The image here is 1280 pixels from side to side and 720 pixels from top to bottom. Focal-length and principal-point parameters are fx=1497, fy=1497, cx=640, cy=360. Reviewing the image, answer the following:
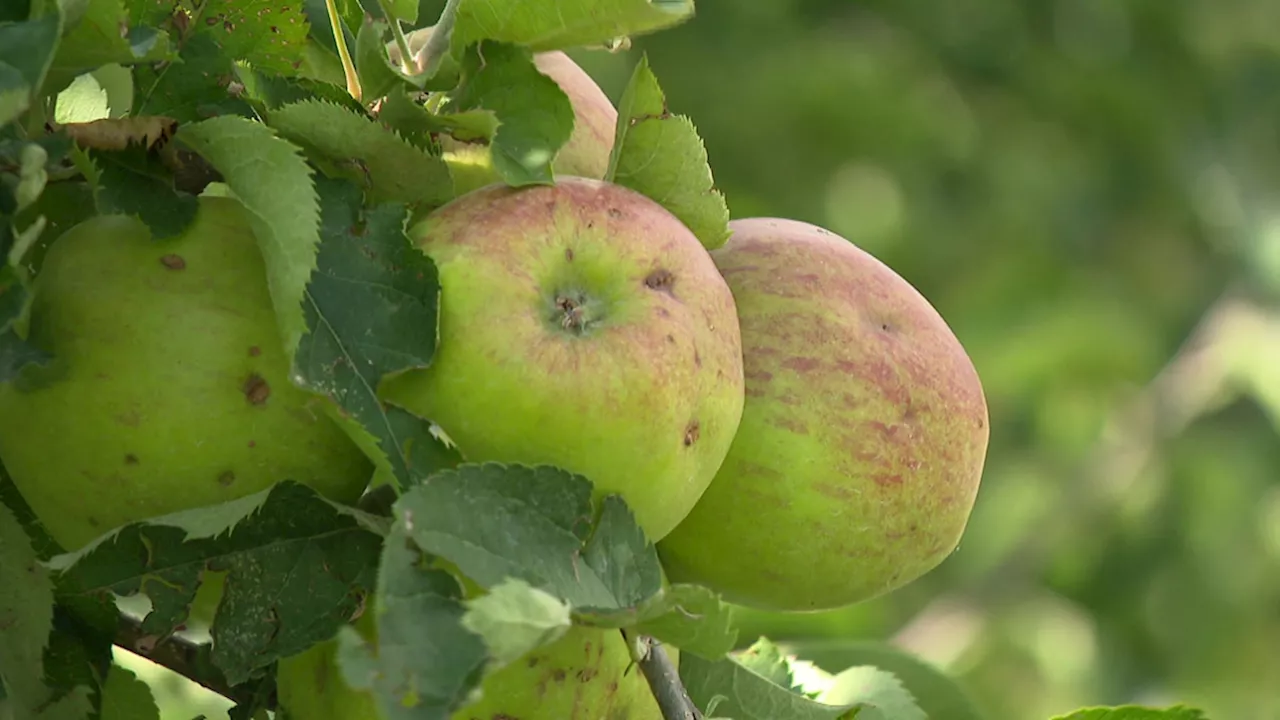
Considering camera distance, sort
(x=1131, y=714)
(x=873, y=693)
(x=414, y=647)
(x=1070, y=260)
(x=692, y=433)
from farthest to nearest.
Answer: (x=1070, y=260), (x=873, y=693), (x=1131, y=714), (x=692, y=433), (x=414, y=647)

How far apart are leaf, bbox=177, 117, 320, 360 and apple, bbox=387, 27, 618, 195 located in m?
0.10

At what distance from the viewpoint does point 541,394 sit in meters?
0.54

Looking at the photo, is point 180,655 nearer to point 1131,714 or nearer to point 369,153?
point 369,153

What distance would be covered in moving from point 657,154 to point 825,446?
15 cm

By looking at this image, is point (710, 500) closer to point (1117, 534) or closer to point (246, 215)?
point (246, 215)

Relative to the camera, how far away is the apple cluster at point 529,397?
552 mm

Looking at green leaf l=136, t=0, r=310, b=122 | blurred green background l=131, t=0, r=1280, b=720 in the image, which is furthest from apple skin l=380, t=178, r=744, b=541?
blurred green background l=131, t=0, r=1280, b=720

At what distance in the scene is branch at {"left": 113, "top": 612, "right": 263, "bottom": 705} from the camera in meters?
0.65

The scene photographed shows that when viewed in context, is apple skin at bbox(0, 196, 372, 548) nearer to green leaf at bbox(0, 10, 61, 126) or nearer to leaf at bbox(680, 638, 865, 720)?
green leaf at bbox(0, 10, 61, 126)

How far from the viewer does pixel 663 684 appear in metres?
0.62

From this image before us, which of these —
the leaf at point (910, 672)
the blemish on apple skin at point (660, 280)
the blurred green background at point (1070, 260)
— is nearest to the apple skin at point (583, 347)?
the blemish on apple skin at point (660, 280)

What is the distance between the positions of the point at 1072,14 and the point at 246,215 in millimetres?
3691

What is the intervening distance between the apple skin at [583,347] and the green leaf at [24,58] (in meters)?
0.15

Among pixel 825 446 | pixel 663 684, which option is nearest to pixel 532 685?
pixel 663 684
